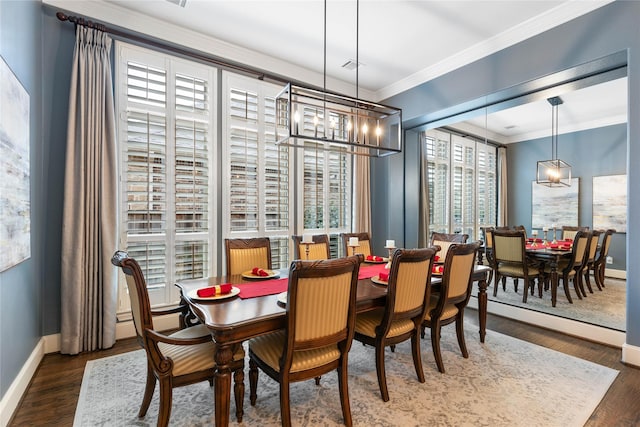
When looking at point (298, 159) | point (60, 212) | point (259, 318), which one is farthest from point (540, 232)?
point (60, 212)

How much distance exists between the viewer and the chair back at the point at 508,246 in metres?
3.60

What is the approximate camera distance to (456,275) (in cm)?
258

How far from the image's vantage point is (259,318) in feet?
5.47

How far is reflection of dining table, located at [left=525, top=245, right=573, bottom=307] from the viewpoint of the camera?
11.2ft

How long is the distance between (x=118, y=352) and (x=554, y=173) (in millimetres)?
4883

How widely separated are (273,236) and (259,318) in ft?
8.23

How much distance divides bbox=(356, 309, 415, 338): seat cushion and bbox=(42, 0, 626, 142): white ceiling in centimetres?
198

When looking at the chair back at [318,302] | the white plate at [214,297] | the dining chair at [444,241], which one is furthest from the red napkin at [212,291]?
the dining chair at [444,241]

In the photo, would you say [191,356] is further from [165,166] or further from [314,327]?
[165,166]

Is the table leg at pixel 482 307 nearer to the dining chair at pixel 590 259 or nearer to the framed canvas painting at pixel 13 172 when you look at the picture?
the dining chair at pixel 590 259

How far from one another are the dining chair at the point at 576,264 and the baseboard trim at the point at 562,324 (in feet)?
0.88

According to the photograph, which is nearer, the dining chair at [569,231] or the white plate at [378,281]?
the white plate at [378,281]

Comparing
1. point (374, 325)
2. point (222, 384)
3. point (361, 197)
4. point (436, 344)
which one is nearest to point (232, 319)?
point (222, 384)

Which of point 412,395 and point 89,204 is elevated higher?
point 89,204
